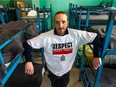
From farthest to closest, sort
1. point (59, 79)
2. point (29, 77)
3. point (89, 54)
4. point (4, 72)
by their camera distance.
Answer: point (89, 54), point (29, 77), point (59, 79), point (4, 72)

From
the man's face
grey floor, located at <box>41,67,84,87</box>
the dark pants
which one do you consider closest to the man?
the man's face

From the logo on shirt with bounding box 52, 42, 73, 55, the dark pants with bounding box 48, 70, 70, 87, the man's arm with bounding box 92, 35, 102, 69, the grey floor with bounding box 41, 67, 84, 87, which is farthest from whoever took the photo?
the grey floor with bounding box 41, 67, 84, 87

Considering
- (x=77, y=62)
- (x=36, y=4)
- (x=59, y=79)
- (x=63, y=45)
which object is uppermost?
(x=36, y=4)

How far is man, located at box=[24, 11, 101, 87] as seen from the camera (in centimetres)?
110

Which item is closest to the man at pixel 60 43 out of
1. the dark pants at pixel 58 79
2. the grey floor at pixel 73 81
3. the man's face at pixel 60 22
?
the man's face at pixel 60 22

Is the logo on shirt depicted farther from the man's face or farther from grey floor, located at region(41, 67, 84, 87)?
grey floor, located at region(41, 67, 84, 87)

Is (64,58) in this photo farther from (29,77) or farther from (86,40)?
(29,77)

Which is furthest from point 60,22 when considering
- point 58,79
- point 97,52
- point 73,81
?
point 73,81

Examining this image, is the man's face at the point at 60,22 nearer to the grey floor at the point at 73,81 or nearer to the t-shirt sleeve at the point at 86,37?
the t-shirt sleeve at the point at 86,37

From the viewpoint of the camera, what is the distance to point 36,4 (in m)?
3.66

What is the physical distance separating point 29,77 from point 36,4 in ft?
8.61

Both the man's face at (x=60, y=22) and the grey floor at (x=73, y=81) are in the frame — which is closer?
the man's face at (x=60, y=22)

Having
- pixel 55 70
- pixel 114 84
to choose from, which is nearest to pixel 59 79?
pixel 55 70

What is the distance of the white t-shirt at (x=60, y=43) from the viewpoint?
1124 mm
